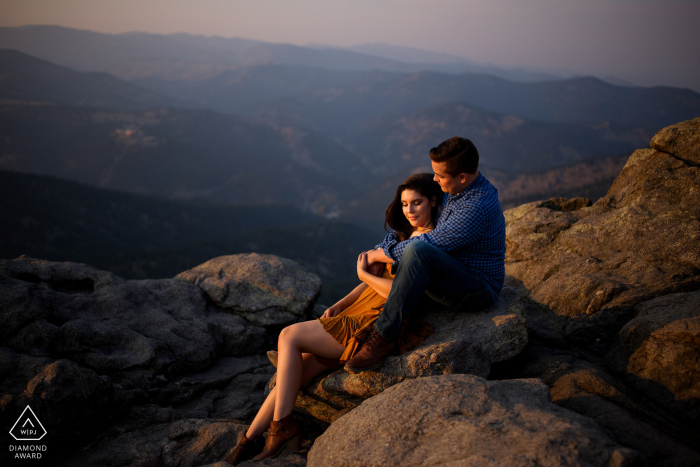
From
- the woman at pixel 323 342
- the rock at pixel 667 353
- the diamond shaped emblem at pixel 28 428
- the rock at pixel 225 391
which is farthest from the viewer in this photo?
the rock at pixel 225 391

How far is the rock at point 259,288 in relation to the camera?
28.8 ft

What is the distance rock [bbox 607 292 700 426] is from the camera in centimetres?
418

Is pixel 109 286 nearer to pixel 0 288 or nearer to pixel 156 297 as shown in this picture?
pixel 156 297

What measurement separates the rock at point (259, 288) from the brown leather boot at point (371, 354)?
4428 millimetres

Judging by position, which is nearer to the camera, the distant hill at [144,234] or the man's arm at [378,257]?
the man's arm at [378,257]

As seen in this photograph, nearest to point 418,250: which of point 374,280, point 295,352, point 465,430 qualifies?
point 374,280

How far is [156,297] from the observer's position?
825 cm

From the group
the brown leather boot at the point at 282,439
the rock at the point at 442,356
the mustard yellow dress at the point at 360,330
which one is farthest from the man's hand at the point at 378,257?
the brown leather boot at the point at 282,439

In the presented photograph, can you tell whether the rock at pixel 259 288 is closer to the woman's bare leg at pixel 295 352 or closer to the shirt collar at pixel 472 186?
the woman's bare leg at pixel 295 352

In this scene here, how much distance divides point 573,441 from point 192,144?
200860 millimetres

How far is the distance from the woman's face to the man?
31cm

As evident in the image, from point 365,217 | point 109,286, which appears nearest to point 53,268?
point 109,286

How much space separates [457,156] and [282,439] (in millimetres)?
4042

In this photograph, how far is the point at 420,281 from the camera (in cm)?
448
